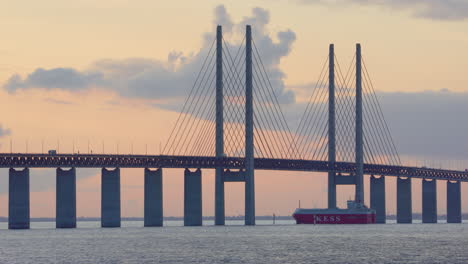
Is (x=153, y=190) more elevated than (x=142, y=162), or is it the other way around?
(x=142, y=162)

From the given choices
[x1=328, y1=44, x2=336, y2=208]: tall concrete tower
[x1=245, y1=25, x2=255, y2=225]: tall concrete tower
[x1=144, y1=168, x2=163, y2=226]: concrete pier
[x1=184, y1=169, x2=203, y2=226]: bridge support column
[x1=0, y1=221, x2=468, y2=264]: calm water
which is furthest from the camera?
[x1=328, y1=44, x2=336, y2=208]: tall concrete tower

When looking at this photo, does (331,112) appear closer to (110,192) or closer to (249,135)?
(249,135)

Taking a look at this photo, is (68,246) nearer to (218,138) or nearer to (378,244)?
(378,244)

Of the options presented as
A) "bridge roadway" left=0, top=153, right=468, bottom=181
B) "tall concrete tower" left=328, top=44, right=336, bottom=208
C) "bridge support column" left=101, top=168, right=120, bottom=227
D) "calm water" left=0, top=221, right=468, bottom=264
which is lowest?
"calm water" left=0, top=221, right=468, bottom=264

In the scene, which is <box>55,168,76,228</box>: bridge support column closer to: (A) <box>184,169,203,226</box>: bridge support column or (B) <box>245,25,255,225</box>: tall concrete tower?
(A) <box>184,169,203,226</box>: bridge support column

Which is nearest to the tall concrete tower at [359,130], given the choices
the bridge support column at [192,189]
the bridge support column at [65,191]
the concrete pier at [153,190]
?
the bridge support column at [192,189]

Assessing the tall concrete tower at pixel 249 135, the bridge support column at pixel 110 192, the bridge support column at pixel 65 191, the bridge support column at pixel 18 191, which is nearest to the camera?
the tall concrete tower at pixel 249 135

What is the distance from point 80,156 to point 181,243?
165 ft

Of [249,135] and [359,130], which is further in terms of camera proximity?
[359,130]

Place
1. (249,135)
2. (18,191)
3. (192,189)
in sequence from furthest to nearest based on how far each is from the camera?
(192,189) < (18,191) < (249,135)

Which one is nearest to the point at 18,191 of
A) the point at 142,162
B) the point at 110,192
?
the point at 110,192

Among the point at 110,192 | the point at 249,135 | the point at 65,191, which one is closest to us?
the point at 249,135

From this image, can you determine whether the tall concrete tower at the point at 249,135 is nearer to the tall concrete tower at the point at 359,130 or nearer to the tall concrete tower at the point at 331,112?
the tall concrete tower at the point at 331,112

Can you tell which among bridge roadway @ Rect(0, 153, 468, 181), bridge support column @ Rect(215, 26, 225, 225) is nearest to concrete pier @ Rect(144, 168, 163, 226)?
bridge roadway @ Rect(0, 153, 468, 181)
